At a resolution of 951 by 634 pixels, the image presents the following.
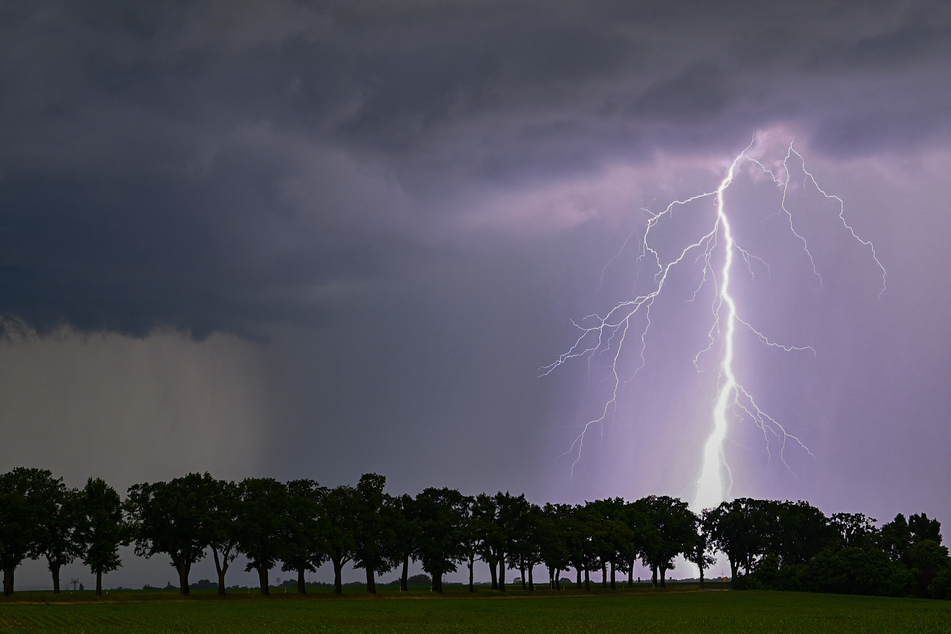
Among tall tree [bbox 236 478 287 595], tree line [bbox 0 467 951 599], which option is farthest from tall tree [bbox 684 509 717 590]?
tall tree [bbox 236 478 287 595]

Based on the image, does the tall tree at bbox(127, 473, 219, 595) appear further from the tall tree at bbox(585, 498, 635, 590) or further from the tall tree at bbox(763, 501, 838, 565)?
the tall tree at bbox(763, 501, 838, 565)

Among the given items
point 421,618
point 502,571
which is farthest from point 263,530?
A: point 502,571

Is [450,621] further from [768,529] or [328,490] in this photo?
[768,529]

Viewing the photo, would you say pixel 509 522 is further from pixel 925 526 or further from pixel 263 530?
pixel 925 526

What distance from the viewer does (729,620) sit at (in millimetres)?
57562

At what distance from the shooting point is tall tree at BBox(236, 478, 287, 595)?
88.9 meters

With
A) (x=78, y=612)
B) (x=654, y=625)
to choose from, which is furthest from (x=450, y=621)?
(x=78, y=612)

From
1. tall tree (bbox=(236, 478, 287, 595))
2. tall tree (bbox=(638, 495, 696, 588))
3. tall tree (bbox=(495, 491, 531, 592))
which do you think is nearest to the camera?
tall tree (bbox=(236, 478, 287, 595))

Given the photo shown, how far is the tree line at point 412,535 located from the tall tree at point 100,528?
0.41 ft

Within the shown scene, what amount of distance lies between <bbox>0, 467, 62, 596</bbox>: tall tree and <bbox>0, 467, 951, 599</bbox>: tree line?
0.12 metres

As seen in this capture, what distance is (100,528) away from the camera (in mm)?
81188

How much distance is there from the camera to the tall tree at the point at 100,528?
265 ft

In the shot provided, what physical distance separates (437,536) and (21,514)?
1979 inches

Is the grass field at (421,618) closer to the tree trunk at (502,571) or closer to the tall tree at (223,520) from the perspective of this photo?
the tall tree at (223,520)
